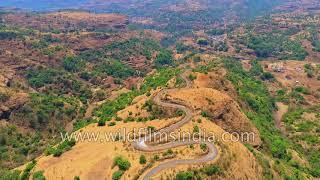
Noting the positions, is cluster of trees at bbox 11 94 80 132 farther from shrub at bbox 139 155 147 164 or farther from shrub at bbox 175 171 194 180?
shrub at bbox 175 171 194 180

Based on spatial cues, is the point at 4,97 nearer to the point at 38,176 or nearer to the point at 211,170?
the point at 38,176

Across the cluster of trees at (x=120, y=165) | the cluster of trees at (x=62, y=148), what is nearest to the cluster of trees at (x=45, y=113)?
the cluster of trees at (x=62, y=148)

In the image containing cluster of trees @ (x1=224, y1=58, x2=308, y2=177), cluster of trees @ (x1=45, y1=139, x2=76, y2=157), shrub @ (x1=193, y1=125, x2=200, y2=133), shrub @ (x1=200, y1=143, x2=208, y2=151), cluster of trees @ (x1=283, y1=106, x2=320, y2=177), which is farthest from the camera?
cluster of trees @ (x1=283, y1=106, x2=320, y2=177)

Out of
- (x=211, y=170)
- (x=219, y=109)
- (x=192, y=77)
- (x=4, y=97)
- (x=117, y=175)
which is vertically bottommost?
(x=4, y=97)

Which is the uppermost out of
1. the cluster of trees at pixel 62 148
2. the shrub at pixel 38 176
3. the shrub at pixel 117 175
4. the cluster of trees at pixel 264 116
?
the shrub at pixel 117 175

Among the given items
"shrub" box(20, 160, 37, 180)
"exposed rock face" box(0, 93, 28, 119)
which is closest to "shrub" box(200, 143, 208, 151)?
"shrub" box(20, 160, 37, 180)

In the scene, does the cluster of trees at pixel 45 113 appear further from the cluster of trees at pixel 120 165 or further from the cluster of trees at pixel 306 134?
the cluster of trees at pixel 120 165

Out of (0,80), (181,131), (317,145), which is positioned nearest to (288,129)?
(317,145)

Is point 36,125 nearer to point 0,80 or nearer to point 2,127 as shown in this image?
point 2,127

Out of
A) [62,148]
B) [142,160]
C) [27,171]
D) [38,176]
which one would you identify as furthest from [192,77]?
[38,176]
